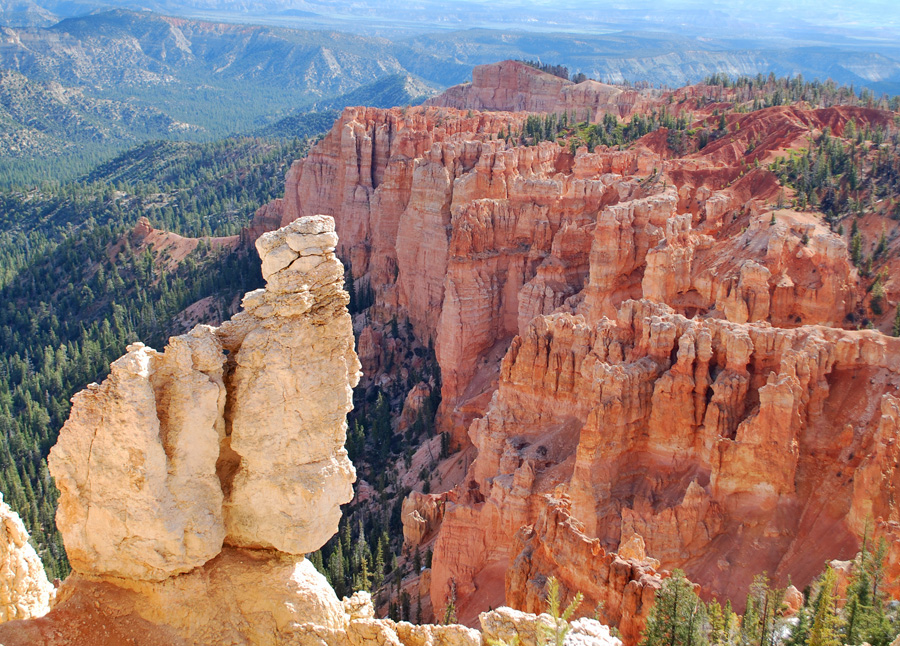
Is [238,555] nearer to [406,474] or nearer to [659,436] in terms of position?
[659,436]

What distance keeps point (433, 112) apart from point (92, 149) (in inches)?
5182

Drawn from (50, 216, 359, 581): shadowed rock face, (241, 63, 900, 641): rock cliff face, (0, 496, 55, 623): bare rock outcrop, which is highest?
(50, 216, 359, 581): shadowed rock face

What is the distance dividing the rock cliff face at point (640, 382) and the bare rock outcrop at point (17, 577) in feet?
37.1

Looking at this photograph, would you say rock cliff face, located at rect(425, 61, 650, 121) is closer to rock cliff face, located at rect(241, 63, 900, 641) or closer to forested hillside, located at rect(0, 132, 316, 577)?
forested hillside, located at rect(0, 132, 316, 577)

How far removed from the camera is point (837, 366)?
934 inches

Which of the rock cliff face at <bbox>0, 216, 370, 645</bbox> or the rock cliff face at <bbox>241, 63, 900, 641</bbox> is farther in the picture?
the rock cliff face at <bbox>241, 63, 900, 641</bbox>

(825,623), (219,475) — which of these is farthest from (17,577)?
(825,623)

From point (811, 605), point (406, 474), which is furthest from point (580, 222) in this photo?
point (811, 605)

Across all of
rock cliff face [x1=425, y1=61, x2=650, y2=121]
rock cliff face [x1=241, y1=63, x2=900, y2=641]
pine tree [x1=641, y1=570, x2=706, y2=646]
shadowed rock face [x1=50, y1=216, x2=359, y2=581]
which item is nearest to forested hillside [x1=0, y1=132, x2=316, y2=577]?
rock cliff face [x1=241, y1=63, x2=900, y2=641]

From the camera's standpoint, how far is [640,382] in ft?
83.6

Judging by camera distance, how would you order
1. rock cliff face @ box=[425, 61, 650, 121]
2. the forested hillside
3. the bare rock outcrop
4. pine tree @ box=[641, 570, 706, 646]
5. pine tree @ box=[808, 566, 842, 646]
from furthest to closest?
rock cliff face @ box=[425, 61, 650, 121] → the forested hillside → pine tree @ box=[641, 570, 706, 646] → pine tree @ box=[808, 566, 842, 646] → the bare rock outcrop

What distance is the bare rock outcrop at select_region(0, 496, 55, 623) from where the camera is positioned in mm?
12320

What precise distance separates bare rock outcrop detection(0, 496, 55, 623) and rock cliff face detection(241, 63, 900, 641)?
11319 millimetres

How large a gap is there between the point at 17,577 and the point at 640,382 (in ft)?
57.0
